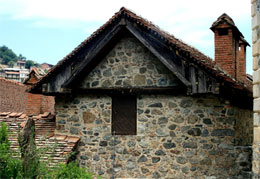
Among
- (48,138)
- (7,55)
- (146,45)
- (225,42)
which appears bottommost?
(48,138)

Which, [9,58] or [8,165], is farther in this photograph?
[9,58]

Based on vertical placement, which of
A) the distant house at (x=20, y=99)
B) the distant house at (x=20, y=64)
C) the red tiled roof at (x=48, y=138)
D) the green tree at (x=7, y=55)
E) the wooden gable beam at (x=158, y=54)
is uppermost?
the green tree at (x=7, y=55)

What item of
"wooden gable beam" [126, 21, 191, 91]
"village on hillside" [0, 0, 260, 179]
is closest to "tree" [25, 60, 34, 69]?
"village on hillside" [0, 0, 260, 179]

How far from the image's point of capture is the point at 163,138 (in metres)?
10.9

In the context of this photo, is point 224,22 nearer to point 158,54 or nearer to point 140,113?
point 158,54

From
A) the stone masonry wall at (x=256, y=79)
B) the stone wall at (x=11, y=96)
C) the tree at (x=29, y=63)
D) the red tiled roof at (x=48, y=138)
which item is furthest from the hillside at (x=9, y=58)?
the stone masonry wall at (x=256, y=79)

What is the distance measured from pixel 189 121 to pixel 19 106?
11945 millimetres

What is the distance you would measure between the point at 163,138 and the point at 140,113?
0.97 meters

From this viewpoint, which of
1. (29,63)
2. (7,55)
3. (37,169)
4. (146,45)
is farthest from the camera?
(7,55)

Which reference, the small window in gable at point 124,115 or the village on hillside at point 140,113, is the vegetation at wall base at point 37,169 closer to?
the village on hillside at point 140,113

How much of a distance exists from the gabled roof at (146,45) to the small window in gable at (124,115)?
1443 millimetres

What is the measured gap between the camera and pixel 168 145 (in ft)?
35.4

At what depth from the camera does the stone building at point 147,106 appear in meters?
10.3

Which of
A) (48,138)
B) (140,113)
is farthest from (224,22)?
(48,138)
